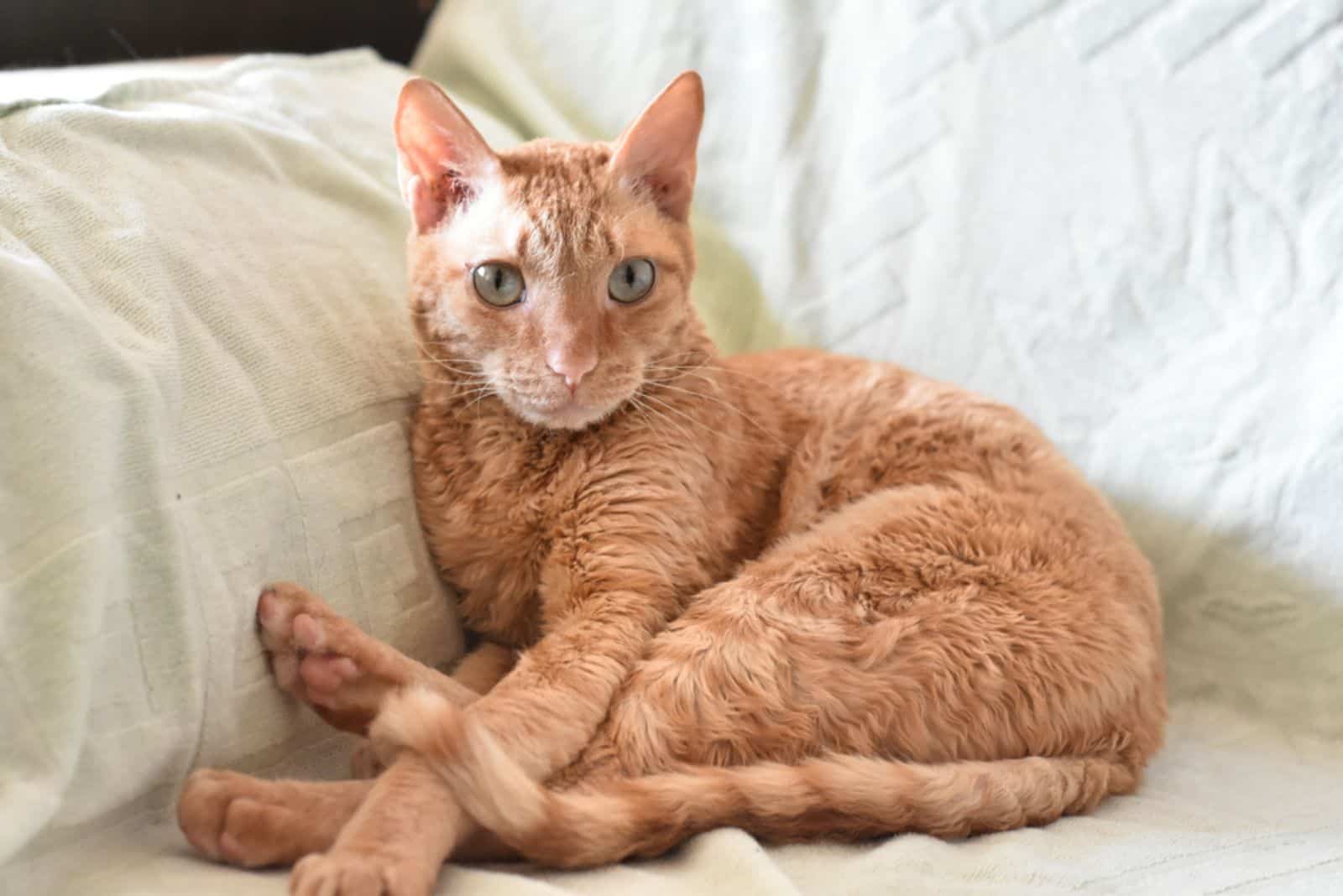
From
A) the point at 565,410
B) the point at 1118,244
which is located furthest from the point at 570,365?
the point at 1118,244

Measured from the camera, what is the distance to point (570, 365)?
1.48m

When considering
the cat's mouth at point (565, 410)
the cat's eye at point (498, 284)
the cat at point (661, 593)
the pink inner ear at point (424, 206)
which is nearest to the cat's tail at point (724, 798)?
the cat at point (661, 593)

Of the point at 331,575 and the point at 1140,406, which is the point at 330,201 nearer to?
the point at 331,575

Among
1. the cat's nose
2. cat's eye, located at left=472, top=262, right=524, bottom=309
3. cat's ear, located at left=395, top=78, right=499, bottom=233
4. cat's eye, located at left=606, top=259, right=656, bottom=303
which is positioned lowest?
the cat's nose

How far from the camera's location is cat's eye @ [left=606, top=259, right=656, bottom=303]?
158cm

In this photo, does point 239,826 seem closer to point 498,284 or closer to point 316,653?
point 316,653

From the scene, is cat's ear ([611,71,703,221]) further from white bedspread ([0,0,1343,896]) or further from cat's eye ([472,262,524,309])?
white bedspread ([0,0,1343,896])

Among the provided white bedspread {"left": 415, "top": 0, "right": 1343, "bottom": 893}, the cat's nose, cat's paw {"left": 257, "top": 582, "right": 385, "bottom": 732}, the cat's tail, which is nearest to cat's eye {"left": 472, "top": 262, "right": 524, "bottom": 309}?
the cat's nose

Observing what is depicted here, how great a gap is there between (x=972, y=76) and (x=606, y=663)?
1.35 meters

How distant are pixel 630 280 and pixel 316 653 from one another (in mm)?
638

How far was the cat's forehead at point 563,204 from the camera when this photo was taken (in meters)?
1.52

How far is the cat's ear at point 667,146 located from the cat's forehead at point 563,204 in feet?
0.15

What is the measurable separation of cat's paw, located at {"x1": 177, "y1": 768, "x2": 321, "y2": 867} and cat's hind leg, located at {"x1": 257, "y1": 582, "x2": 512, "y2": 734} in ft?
0.62

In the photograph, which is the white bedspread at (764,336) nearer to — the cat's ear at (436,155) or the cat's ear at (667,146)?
the cat's ear at (436,155)
